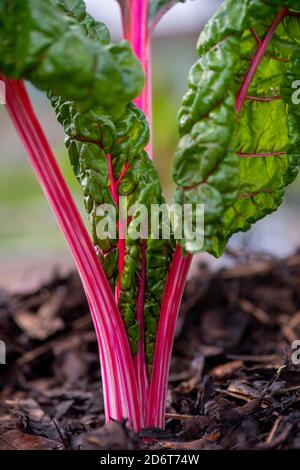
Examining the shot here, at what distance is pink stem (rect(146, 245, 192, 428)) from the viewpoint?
1286 mm

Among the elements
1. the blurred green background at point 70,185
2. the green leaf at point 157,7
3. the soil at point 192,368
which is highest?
the green leaf at point 157,7

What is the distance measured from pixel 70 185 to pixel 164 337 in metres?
3.68

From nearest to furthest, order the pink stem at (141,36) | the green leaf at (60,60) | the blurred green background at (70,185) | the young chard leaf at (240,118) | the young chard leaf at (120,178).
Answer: the green leaf at (60,60) < the young chard leaf at (240,118) < the young chard leaf at (120,178) < the pink stem at (141,36) < the blurred green background at (70,185)

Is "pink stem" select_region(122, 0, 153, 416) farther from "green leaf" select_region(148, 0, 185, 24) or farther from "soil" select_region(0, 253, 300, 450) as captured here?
"soil" select_region(0, 253, 300, 450)

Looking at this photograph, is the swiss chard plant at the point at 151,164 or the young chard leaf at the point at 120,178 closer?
the swiss chard plant at the point at 151,164

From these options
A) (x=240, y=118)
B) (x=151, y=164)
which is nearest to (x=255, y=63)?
(x=240, y=118)

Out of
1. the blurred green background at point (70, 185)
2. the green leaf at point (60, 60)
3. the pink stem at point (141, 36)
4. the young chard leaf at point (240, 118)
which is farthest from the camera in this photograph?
the blurred green background at point (70, 185)

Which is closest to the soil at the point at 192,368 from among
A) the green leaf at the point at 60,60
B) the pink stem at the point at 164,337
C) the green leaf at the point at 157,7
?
the pink stem at the point at 164,337

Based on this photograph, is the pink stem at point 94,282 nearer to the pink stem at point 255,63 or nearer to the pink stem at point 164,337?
the pink stem at point 164,337

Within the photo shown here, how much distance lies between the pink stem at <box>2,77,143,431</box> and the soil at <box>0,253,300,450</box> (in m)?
0.08

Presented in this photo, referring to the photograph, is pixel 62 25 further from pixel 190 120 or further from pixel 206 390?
pixel 206 390

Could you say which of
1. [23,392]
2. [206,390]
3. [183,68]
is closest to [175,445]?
[206,390]

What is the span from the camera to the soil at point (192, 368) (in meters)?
1.19

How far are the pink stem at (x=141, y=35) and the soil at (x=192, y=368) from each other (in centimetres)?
62
